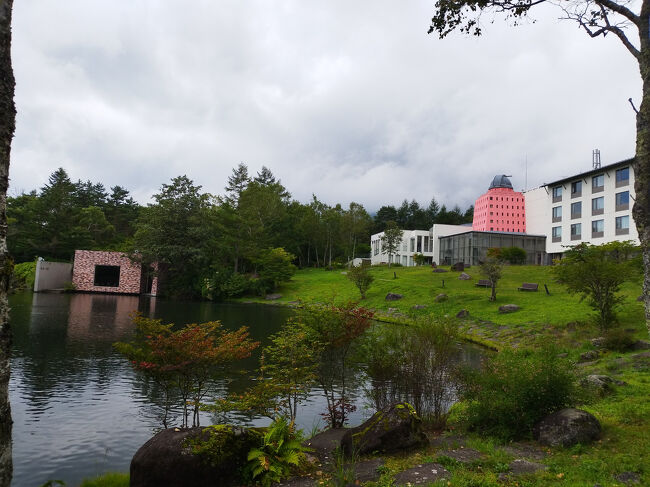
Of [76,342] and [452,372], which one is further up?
[452,372]

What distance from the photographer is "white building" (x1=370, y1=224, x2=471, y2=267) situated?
6712 cm

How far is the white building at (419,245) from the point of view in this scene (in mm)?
67125

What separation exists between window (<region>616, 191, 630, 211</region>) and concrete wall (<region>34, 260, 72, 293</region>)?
64569 millimetres

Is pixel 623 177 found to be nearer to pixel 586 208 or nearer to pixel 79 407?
pixel 586 208

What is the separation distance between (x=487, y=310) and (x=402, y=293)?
10.9 meters

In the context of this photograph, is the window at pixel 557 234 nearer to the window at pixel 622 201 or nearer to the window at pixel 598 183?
the window at pixel 598 183

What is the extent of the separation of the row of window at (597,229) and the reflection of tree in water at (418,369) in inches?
1697

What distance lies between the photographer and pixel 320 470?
6.36 meters

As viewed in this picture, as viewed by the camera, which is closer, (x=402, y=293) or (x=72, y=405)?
(x=72, y=405)

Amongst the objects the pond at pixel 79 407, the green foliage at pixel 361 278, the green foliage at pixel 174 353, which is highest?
the green foliage at pixel 361 278

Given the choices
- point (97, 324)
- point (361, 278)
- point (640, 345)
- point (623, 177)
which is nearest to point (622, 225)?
point (623, 177)

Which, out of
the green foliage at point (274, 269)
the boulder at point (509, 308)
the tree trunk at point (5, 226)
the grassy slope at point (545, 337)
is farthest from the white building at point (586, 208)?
the tree trunk at point (5, 226)

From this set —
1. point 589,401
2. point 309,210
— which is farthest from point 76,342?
point 309,210

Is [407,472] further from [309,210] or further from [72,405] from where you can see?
[309,210]
